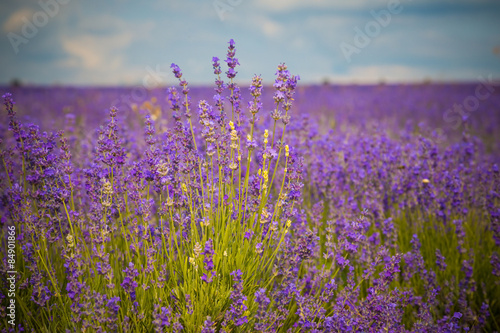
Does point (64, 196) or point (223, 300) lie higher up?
point (64, 196)

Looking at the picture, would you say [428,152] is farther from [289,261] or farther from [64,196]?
[64,196]

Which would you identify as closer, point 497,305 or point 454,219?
point 497,305

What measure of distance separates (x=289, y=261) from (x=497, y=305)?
183cm

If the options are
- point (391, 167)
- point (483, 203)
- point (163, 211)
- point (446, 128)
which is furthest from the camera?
point (446, 128)

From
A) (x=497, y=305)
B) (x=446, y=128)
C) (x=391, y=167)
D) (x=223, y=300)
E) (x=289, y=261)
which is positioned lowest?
(x=497, y=305)

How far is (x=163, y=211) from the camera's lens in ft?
6.91

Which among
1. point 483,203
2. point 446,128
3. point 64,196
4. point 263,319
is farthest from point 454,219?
point 446,128

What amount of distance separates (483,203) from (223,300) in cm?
251

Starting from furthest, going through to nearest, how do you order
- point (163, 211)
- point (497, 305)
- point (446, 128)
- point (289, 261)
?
point (446, 128)
point (497, 305)
point (289, 261)
point (163, 211)

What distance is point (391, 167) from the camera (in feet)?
12.0

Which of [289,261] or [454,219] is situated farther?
[454,219]

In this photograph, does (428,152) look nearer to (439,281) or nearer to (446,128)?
(439,281)

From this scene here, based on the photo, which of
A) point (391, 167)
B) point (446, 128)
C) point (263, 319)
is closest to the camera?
point (263, 319)

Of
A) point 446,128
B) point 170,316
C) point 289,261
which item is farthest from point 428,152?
point 446,128
